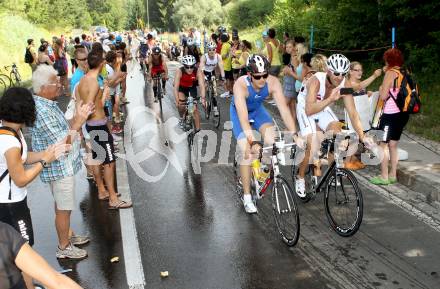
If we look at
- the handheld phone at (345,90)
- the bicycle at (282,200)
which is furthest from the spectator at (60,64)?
the handheld phone at (345,90)

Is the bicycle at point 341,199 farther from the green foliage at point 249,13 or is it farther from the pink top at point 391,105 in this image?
the green foliage at point 249,13

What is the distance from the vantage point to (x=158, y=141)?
11.1m

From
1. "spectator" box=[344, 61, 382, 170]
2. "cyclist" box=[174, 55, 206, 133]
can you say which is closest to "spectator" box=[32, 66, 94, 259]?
"cyclist" box=[174, 55, 206, 133]

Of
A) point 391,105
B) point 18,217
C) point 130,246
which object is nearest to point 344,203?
point 391,105

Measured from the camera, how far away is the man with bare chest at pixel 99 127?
649 cm

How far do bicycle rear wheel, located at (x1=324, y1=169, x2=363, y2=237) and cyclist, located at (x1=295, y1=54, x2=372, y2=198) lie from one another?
559 mm

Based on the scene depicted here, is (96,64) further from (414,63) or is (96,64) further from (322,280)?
(414,63)

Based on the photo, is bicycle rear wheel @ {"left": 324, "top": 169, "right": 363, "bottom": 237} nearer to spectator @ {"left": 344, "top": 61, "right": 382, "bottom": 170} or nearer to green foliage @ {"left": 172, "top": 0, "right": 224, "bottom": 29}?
spectator @ {"left": 344, "top": 61, "right": 382, "bottom": 170}

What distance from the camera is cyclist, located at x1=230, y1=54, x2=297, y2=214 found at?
5.96 metres

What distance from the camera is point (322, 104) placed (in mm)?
6066

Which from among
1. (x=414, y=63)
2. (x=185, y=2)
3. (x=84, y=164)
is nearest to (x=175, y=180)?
(x=84, y=164)

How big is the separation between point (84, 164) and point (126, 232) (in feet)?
10.5

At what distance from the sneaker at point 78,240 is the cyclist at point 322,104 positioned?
3.04 meters

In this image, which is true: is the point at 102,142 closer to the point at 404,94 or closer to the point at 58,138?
the point at 58,138
